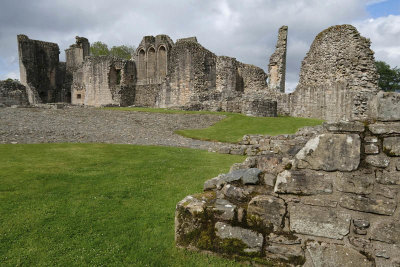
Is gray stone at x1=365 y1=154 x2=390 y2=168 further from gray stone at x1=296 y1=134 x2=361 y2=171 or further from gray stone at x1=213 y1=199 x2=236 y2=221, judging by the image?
gray stone at x1=213 y1=199 x2=236 y2=221

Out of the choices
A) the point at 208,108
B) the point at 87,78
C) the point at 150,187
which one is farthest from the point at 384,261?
the point at 87,78

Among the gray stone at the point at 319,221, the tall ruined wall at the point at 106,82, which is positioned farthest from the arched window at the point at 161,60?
the gray stone at the point at 319,221

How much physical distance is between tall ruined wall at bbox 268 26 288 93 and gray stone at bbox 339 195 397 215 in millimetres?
27064

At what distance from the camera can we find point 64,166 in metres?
7.12

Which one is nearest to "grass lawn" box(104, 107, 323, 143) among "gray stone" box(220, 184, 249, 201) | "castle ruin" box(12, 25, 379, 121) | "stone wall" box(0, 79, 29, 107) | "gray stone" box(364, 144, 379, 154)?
"castle ruin" box(12, 25, 379, 121)

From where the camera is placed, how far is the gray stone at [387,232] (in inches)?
110

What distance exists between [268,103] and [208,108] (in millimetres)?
6460

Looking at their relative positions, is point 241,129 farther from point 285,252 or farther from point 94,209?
point 285,252

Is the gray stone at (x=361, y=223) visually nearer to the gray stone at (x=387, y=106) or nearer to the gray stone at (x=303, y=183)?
the gray stone at (x=303, y=183)

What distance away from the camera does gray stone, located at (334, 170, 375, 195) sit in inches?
113

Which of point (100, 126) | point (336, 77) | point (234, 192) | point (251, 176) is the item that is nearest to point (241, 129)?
point (100, 126)

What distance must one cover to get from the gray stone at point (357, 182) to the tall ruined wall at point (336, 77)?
15.6m

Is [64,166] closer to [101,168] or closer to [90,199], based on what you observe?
[101,168]

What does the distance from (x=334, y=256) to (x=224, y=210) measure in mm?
1281
